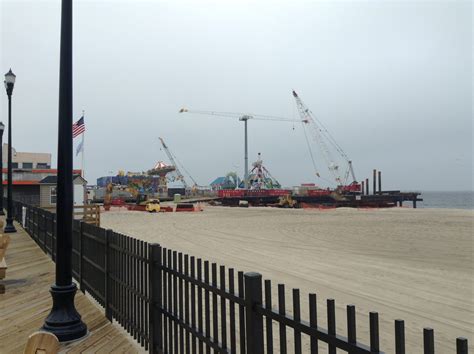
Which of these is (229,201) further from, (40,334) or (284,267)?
(40,334)

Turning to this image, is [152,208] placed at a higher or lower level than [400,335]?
lower

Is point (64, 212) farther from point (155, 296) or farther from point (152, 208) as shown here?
point (152, 208)

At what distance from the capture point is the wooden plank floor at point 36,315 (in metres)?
4.79

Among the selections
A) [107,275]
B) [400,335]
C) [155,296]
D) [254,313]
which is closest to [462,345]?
[400,335]

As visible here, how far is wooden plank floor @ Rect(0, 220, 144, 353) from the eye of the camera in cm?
479

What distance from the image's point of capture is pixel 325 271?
37.8ft

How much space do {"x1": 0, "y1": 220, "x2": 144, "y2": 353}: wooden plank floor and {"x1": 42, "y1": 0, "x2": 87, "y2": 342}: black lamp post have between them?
30 centimetres

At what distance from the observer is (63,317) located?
491 centimetres

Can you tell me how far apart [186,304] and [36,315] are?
3.62 meters

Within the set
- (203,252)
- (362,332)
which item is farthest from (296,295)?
(203,252)

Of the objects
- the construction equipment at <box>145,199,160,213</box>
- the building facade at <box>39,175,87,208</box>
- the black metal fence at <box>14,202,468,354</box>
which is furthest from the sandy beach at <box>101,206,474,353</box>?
the construction equipment at <box>145,199,160,213</box>

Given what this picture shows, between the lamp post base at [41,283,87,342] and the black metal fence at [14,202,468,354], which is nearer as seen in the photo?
the black metal fence at [14,202,468,354]

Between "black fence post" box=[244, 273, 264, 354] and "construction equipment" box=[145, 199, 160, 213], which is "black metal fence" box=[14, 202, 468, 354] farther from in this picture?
"construction equipment" box=[145, 199, 160, 213]

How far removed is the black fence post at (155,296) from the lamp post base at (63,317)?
1.28 m
